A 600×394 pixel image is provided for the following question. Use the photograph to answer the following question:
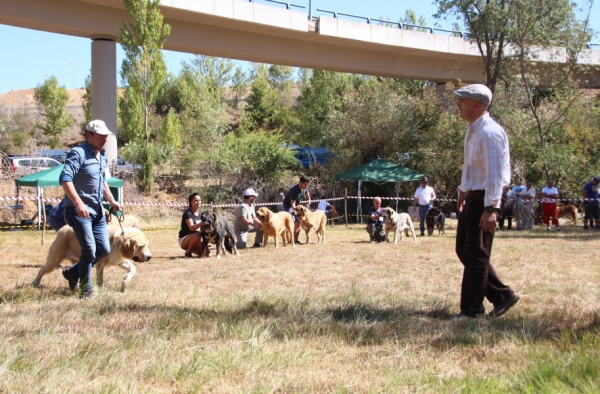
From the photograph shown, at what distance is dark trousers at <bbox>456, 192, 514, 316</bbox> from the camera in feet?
14.9

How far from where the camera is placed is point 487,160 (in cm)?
442

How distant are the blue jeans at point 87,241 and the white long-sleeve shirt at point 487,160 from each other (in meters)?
3.38

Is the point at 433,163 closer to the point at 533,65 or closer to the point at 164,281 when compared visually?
the point at 533,65

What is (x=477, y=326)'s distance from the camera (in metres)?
4.24

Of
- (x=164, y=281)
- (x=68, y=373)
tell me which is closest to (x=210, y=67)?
(x=164, y=281)

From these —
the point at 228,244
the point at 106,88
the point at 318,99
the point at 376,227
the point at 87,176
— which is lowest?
the point at 228,244

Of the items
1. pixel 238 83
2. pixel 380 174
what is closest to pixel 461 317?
pixel 380 174

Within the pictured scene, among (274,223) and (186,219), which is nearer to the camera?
(186,219)

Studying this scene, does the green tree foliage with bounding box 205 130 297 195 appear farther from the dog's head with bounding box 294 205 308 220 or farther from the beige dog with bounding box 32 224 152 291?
the beige dog with bounding box 32 224 152 291

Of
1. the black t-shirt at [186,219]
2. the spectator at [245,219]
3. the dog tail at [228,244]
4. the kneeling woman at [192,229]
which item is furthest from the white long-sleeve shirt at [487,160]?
the spectator at [245,219]

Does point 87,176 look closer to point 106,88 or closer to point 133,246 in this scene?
point 133,246

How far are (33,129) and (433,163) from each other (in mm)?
38000

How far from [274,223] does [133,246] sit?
6034 mm

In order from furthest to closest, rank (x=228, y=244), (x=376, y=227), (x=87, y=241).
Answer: (x=376, y=227) → (x=228, y=244) → (x=87, y=241)
